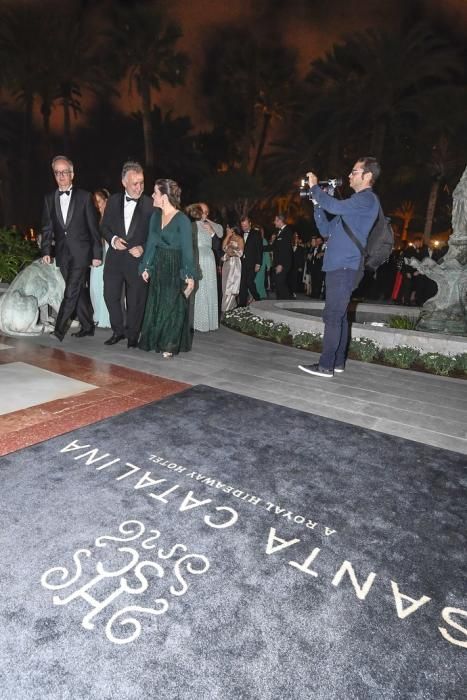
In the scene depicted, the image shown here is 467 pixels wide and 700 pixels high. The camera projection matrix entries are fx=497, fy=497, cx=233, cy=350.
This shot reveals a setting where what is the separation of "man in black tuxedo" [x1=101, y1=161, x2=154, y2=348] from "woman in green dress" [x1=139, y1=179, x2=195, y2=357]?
11.0 inches

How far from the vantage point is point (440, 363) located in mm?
5363

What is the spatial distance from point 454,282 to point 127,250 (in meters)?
4.80

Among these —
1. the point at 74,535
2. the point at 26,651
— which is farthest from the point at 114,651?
the point at 74,535

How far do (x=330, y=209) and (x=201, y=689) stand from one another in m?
3.61

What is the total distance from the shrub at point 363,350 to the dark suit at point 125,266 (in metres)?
2.49

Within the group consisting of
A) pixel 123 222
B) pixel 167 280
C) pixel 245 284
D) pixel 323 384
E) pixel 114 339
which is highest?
pixel 123 222

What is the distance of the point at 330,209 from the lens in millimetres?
4168

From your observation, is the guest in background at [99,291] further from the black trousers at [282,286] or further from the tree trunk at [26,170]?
the tree trunk at [26,170]

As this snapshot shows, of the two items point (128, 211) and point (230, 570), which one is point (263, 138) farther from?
point (230, 570)

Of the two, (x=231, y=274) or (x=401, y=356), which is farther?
(x=231, y=274)

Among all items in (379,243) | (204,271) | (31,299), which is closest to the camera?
(379,243)

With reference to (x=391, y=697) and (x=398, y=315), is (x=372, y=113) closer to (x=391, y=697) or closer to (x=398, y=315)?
(x=398, y=315)

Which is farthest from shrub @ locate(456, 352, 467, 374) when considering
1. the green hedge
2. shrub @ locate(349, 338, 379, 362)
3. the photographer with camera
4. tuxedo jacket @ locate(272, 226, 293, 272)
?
tuxedo jacket @ locate(272, 226, 293, 272)

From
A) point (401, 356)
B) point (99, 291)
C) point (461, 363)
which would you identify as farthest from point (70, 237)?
point (461, 363)
